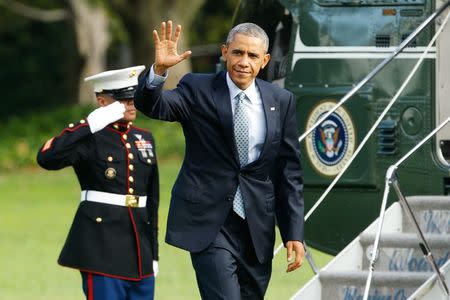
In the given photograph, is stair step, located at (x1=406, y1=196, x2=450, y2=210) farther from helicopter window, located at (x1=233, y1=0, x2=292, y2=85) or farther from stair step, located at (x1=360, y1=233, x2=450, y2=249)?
helicopter window, located at (x1=233, y1=0, x2=292, y2=85)

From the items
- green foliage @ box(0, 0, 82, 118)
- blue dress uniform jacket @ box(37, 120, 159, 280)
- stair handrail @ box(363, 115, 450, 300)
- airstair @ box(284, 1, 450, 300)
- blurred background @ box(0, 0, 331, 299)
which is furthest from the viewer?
green foliage @ box(0, 0, 82, 118)

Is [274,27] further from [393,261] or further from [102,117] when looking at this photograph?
[102,117]

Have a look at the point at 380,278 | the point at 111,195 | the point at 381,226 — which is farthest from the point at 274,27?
the point at 381,226

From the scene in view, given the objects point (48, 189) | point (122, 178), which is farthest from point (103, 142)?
point (48, 189)

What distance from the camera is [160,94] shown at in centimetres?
686

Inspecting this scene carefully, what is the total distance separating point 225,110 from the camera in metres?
7.07

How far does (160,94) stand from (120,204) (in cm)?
175

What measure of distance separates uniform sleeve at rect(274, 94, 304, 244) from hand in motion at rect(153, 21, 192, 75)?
0.72 metres

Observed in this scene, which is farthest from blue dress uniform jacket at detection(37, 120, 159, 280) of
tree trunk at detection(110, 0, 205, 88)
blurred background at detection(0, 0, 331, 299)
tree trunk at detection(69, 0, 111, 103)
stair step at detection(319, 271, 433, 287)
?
tree trunk at detection(69, 0, 111, 103)

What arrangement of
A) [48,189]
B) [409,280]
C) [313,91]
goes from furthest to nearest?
[48,189], [313,91], [409,280]

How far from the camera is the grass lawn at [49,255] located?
13.1 metres

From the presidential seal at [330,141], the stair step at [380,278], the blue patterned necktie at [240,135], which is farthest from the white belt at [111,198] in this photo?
the presidential seal at [330,141]

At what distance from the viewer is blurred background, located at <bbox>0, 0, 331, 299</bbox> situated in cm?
1425

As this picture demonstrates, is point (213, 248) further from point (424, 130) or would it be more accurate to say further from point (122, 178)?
point (424, 130)
